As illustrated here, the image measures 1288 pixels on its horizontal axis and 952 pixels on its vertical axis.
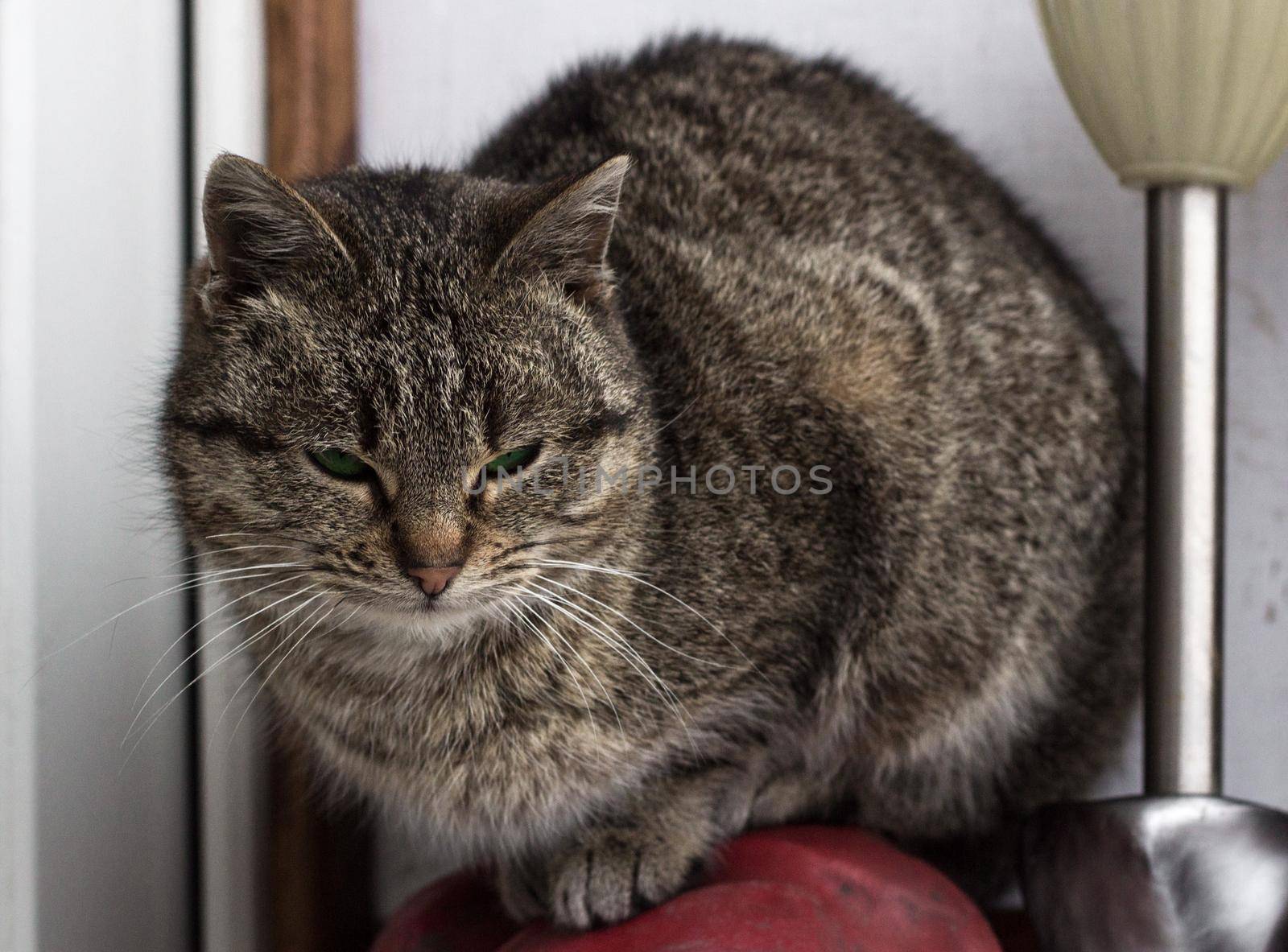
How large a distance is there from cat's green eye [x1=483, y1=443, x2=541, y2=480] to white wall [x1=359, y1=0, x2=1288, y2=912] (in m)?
0.76

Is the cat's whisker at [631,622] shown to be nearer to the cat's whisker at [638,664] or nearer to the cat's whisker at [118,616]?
the cat's whisker at [638,664]

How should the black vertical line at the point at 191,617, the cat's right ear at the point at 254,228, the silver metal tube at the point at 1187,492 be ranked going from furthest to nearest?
1. the black vertical line at the point at 191,617
2. the silver metal tube at the point at 1187,492
3. the cat's right ear at the point at 254,228

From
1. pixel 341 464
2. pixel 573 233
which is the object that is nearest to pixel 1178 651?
pixel 573 233

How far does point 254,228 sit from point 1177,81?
824 mm

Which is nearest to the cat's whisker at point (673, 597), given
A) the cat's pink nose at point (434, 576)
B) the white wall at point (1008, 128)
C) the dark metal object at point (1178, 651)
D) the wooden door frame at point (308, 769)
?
the cat's pink nose at point (434, 576)

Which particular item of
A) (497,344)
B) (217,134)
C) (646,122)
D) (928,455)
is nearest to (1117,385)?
(928,455)

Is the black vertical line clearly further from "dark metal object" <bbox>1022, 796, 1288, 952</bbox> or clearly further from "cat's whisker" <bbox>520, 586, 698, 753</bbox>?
"dark metal object" <bbox>1022, 796, 1288, 952</bbox>

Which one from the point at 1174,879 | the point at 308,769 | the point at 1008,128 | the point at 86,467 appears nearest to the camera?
A: the point at 1174,879

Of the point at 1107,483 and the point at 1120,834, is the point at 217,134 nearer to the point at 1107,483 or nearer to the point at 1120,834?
the point at 1107,483

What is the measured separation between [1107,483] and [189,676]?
3.56 feet

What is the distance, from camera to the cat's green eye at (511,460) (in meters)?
0.97

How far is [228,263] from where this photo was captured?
96cm

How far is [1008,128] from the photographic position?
1.56m
